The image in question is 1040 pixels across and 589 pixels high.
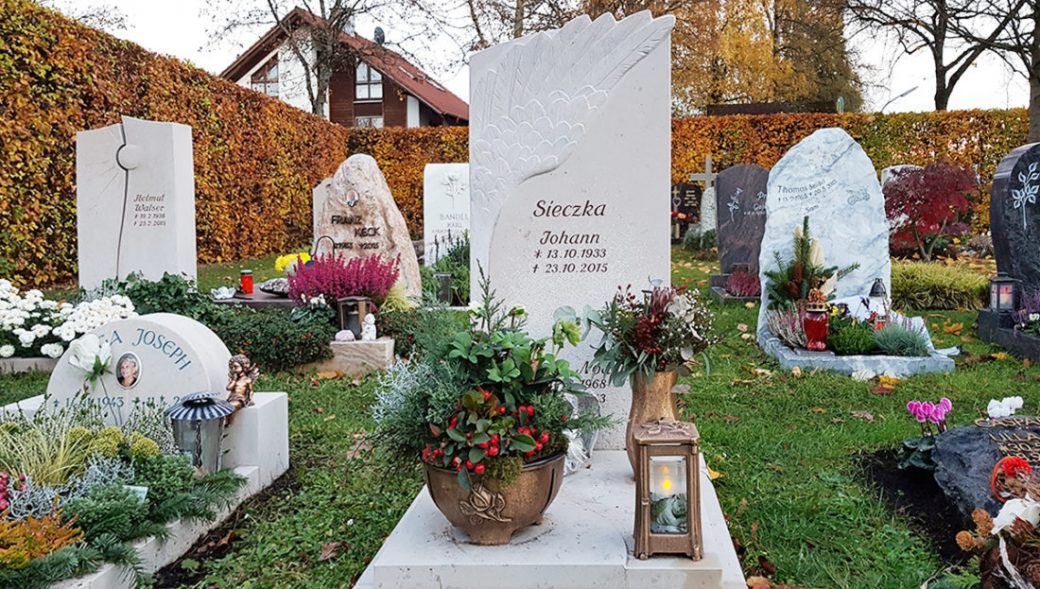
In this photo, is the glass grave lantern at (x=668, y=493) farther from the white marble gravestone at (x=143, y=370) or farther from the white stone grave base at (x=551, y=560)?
the white marble gravestone at (x=143, y=370)

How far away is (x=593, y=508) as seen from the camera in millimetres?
3566

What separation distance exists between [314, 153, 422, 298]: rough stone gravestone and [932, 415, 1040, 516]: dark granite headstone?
697 centimetres

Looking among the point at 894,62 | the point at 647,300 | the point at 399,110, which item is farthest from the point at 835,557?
the point at 399,110

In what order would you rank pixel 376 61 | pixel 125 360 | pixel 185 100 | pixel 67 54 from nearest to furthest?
pixel 125 360 → pixel 67 54 → pixel 185 100 → pixel 376 61

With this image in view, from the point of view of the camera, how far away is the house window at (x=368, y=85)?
3450 cm

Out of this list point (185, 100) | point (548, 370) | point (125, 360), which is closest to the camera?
point (548, 370)

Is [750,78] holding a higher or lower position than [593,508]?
higher

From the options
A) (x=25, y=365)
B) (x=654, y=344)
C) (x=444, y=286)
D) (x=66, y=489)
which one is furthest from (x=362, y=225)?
(x=654, y=344)

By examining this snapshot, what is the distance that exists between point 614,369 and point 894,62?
22.5 metres

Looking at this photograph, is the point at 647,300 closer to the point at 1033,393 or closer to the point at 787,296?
the point at 1033,393

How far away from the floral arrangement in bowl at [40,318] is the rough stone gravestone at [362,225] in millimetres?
3421

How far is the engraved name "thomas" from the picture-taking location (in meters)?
4.49

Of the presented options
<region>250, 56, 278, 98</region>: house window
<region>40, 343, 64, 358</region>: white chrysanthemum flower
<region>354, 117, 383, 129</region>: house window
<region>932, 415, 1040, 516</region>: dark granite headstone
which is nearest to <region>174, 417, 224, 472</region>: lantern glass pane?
<region>40, 343, 64, 358</region>: white chrysanthemum flower

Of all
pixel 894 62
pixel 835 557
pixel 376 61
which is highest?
pixel 376 61
